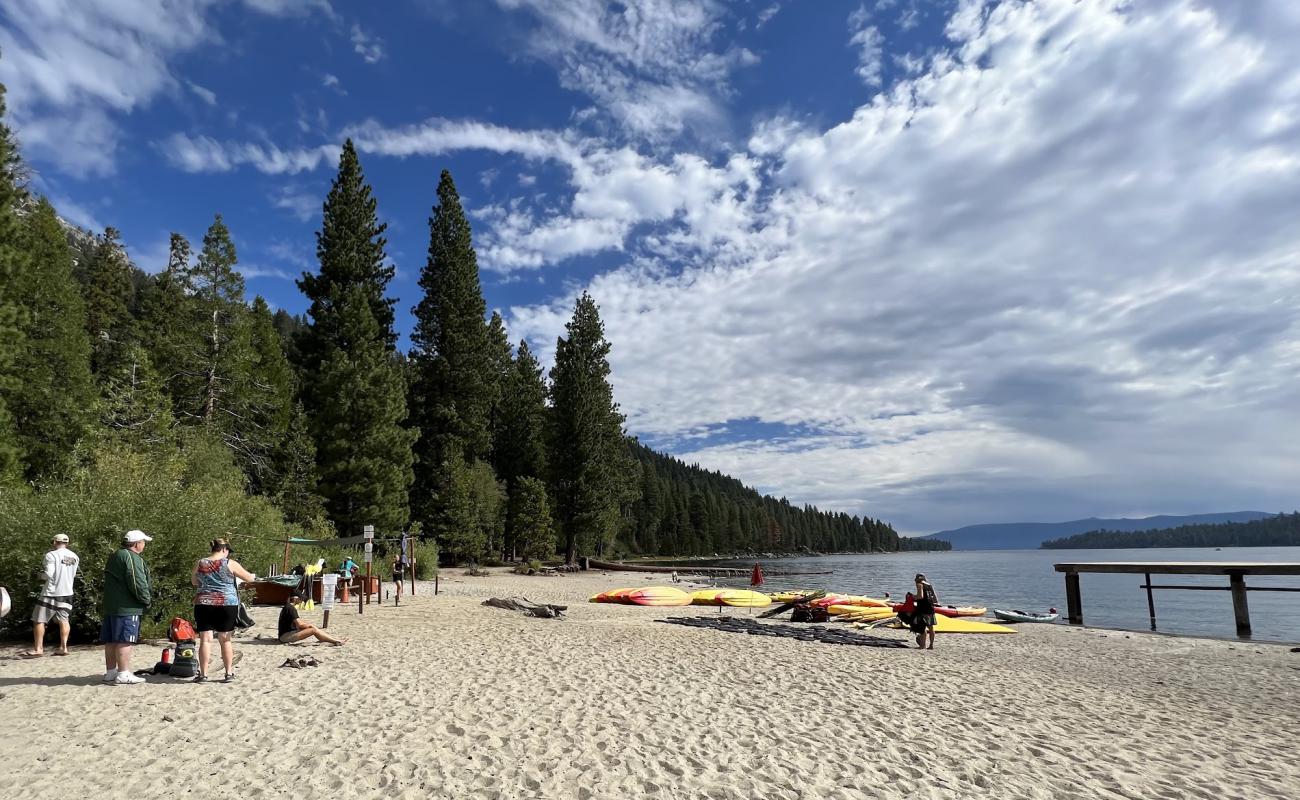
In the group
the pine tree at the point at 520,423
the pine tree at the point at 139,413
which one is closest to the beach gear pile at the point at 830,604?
the pine tree at the point at 139,413

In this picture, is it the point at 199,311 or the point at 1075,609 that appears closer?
the point at 1075,609

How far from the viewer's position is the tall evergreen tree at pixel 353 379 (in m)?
34.2

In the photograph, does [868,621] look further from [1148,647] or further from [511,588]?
[511,588]

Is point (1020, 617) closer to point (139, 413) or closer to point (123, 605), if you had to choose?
point (123, 605)

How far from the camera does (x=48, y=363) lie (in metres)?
26.7

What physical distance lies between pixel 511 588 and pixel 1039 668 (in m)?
22.7

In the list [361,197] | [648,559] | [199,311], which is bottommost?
[648,559]

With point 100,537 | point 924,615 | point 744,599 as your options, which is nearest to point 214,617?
point 100,537

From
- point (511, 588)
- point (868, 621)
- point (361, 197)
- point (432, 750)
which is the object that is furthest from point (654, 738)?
point (361, 197)

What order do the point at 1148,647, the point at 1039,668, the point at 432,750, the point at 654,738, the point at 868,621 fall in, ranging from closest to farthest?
the point at 432,750
the point at 654,738
the point at 1039,668
the point at 1148,647
the point at 868,621

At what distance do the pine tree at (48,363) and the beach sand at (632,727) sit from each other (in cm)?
1952

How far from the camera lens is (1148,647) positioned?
1797 centimetres

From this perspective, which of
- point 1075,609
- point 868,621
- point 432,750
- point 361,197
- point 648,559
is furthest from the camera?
point 648,559

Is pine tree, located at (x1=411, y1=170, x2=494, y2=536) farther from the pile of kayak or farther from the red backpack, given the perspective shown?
the red backpack
